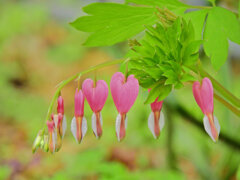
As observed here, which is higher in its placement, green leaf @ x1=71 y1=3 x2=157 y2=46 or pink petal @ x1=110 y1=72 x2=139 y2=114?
green leaf @ x1=71 y1=3 x2=157 y2=46

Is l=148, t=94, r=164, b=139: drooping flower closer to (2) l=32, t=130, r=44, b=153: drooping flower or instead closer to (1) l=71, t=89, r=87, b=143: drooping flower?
(1) l=71, t=89, r=87, b=143: drooping flower

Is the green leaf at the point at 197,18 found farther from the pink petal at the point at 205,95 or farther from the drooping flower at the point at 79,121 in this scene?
the drooping flower at the point at 79,121

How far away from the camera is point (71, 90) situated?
4.49 m

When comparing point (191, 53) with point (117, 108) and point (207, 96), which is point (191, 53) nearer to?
point (207, 96)

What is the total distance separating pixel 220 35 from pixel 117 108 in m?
0.34

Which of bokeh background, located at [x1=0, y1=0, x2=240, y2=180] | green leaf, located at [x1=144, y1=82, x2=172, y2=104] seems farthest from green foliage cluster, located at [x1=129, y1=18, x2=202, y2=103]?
bokeh background, located at [x1=0, y1=0, x2=240, y2=180]

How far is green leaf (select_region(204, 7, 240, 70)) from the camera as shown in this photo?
2.66ft

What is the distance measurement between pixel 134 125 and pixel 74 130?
2.56m

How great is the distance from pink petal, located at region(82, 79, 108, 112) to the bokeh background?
91 centimetres

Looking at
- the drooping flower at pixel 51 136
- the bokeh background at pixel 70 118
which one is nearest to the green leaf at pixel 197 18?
the drooping flower at pixel 51 136

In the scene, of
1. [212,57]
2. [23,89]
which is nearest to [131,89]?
[212,57]

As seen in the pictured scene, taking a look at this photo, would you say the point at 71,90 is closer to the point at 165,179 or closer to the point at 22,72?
the point at 22,72

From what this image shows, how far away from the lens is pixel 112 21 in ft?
2.67

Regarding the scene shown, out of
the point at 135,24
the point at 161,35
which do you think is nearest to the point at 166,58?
the point at 161,35
